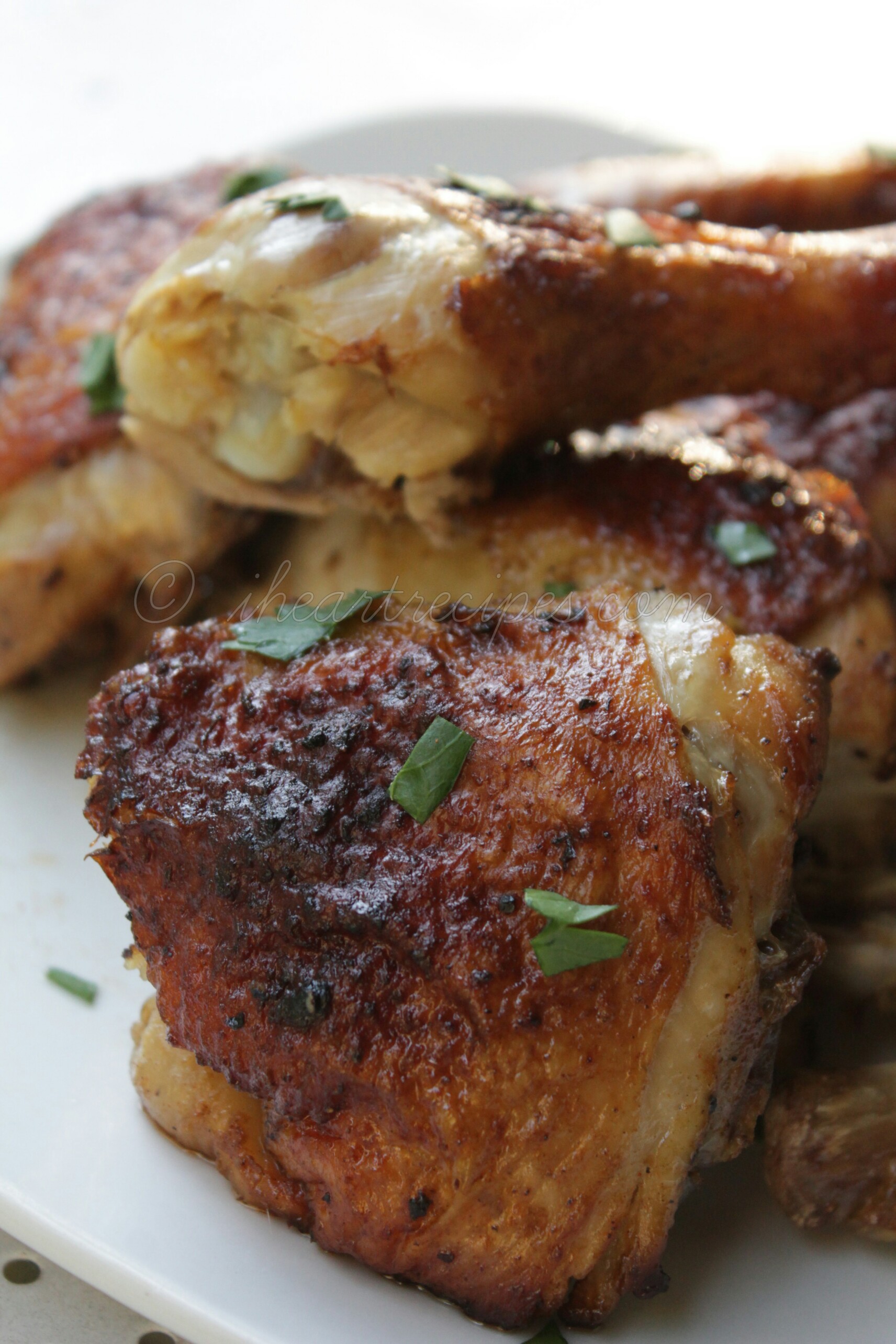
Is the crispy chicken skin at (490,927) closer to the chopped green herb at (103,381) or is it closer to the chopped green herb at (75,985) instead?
the chopped green herb at (75,985)

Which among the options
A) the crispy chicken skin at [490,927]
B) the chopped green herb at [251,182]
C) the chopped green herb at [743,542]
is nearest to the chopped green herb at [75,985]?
the crispy chicken skin at [490,927]

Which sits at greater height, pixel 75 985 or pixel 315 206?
pixel 315 206

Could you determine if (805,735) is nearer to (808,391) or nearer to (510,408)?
(510,408)

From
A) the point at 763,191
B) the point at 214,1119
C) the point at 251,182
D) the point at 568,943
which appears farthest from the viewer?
the point at 763,191

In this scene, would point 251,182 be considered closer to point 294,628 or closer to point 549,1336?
point 294,628

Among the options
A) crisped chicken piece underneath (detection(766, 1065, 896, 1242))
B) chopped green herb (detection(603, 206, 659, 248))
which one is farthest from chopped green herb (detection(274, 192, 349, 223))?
crisped chicken piece underneath (detection(766, 1065, 896, 1242))

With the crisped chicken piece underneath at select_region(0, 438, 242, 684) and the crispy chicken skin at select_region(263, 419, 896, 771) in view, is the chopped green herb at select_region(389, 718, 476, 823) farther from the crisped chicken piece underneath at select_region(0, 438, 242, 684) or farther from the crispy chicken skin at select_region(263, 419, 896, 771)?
the crisped chicken piece underneath at select_region(0, 438, 242, 684)

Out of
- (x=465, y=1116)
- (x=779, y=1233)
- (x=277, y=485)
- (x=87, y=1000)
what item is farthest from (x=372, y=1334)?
(x=277, y=485)

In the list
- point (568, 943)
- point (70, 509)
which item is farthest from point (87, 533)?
point (568, 943)
